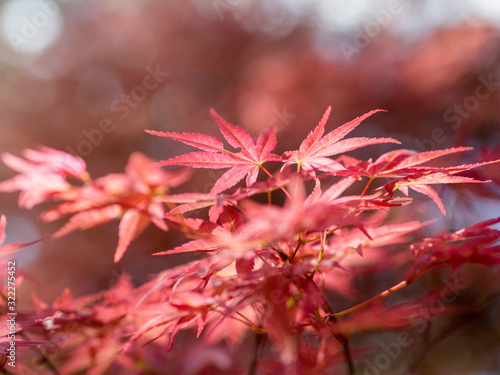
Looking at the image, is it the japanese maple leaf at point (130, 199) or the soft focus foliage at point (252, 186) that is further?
the japanese maple leaf at point (130, 199)

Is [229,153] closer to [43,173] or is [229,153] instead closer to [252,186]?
[252,186]

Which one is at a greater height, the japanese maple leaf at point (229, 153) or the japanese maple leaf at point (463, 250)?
the japanese maple leaf at point (229, 153)

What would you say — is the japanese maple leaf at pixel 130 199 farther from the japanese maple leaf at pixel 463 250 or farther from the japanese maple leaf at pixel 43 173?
the japanese maple leaf at pixel 463 250

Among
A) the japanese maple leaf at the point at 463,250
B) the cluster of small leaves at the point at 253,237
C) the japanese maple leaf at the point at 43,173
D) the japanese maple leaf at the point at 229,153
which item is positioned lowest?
the japanese maple leaf at the point at 463,250

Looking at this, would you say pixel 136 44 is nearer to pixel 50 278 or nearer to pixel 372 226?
pixel 50 278

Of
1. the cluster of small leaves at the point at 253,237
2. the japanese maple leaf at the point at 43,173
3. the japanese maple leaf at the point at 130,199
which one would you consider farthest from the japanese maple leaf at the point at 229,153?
the japanese maple leaf at the point at 43,173

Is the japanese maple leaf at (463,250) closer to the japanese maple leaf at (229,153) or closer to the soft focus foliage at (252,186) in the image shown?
the soft focus foliage at (252,186)

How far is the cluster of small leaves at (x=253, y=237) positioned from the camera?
0.49 meters

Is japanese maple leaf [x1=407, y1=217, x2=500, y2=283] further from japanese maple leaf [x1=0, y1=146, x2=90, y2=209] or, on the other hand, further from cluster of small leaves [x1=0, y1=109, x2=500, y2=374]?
japanese maple leaf [x1=0, y1=146, x2=90, y2=209]

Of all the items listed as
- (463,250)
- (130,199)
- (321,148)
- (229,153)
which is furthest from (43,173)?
(463,250)

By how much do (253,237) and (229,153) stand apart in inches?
5.2

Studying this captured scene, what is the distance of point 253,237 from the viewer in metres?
0.52

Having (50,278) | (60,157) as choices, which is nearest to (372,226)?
(60,157)

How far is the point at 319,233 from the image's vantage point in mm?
604
